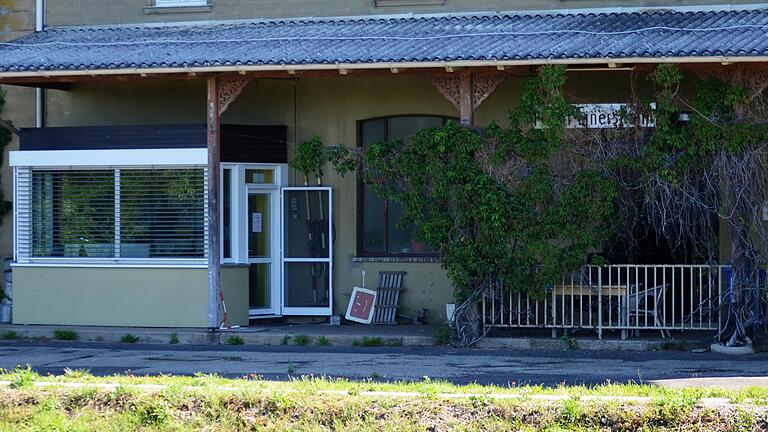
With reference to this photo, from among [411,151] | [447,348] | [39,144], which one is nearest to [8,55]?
[39,144]

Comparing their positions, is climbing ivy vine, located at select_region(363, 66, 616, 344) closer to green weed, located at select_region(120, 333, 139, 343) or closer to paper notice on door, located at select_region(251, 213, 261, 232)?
paper notice on door, located at select_region(251, 213, 261, 232)

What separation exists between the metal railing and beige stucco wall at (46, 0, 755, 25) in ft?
14.4

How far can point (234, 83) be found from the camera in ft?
54.0

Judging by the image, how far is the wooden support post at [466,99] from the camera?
15.7m

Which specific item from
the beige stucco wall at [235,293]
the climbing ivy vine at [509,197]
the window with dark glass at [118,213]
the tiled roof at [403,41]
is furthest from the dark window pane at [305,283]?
the tiled roof at [403,41]

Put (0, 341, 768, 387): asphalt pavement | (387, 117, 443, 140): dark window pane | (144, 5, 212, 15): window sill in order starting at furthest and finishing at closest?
(144, 5, 212, 15): window sill < (387, 117, 443, 140): dark window pane < (0, 341, 768, 387): asphalt pavement

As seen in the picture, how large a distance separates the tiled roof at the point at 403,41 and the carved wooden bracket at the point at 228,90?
45 centimetres

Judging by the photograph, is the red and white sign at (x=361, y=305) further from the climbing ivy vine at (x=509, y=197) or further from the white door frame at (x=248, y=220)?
the climbing ivy vine at (x=509, y=197)

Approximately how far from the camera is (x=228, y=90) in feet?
54.1

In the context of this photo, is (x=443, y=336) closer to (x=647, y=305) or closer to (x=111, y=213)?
(x=647, y=305)

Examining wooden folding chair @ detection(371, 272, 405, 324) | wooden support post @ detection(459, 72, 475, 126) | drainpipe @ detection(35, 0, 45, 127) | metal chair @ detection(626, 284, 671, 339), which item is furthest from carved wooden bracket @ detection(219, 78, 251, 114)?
metal chair @ detection(626, 284, 671, 339)

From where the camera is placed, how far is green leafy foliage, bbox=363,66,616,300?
15047 millimetres

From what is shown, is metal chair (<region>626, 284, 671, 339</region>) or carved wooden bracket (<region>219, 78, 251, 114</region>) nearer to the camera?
metal chair (<region>626, 284, 671, 339</region>)

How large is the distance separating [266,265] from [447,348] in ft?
13.1
